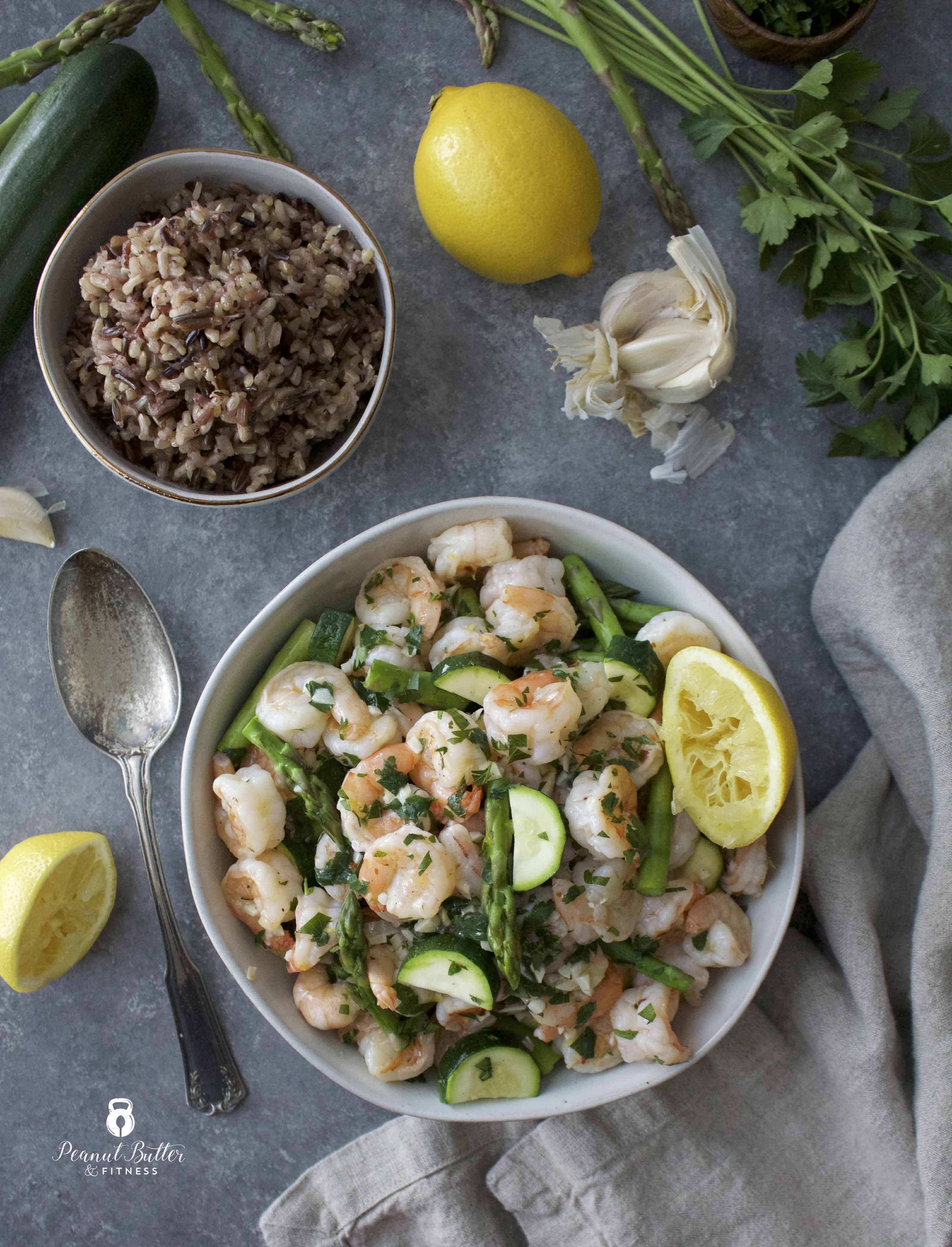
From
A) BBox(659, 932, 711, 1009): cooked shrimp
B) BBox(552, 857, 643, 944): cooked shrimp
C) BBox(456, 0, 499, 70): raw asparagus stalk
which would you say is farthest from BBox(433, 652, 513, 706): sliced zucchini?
BBox(456, 0, 499, 70): raw asparagus stalk

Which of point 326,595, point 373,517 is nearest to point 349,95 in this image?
point 373,517

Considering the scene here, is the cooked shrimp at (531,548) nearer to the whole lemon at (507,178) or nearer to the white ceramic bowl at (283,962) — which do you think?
the white ceramic bowl at (283,962)

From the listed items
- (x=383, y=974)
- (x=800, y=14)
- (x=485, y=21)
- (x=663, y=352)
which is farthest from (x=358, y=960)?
(x=800, y=14)

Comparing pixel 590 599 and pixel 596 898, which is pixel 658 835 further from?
pixel 590 599

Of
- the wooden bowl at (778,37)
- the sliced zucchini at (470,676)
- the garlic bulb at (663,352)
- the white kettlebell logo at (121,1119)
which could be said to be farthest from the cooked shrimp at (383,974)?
the wooden bowl at (778,37)

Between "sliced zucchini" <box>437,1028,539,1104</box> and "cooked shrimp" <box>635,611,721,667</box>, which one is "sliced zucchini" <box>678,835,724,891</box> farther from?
"sliced zucchini" <box>437,1028,539,1104</box>

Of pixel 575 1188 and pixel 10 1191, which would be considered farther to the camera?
pixel 10 1191

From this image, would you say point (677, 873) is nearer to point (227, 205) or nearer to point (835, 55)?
point (227, 205)
